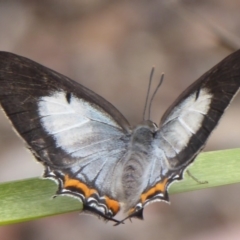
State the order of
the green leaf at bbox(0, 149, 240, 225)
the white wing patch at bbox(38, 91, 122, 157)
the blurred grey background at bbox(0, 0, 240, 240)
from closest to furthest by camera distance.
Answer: the green leaf at bbox(0, 149, 240, 225), the white wing patch at bbox(38, 91, 122, 157), the blurred grey background at bbox(0, 0, 240, 240)

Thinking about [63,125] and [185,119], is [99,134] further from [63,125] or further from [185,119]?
[185,119]

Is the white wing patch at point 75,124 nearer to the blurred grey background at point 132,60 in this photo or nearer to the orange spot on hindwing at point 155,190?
the orange spot on hindwing at point 155,190

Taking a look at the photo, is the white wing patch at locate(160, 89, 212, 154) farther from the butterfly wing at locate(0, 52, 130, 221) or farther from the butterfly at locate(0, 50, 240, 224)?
the butterfly wing at locate(0, 52, 130, 221)

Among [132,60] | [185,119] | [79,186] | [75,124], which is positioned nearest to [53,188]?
[79,186]

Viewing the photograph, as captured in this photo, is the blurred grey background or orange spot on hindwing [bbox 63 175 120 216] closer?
orange spot on hindwing [bbox 63 175 120 216]

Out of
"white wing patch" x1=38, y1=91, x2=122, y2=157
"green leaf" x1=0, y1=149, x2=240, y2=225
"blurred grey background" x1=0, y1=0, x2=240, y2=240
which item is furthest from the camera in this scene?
"blurred grey background" x1=0, y1=0, x2=240, y2=240

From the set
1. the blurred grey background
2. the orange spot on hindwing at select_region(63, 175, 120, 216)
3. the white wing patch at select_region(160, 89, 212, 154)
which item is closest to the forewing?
the white wing patch at select_region(160, 89, 212, 154)

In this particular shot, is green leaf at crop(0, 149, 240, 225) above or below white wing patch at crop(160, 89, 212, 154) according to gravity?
below
